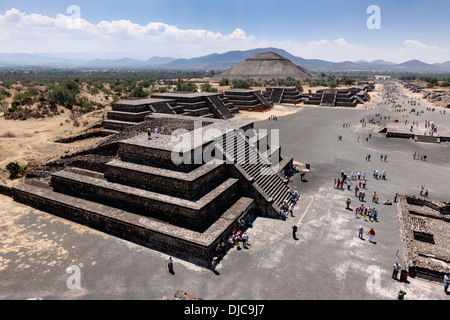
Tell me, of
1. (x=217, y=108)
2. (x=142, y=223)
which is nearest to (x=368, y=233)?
(x=142, y=223)

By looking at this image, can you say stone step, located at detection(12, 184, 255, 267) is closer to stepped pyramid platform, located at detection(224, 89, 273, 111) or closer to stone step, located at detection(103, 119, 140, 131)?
stone step, located at detection(103, 119, 140, 131)

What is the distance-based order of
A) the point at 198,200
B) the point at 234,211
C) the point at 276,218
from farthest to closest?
the point at 276,218
the point at 234,211
the point at 198,200

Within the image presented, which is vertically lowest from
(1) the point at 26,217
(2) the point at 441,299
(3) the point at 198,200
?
(2) the point at 441,299

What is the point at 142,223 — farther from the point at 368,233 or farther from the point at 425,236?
the point at 425,236

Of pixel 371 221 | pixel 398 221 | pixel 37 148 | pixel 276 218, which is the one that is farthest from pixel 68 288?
pixel 37 148

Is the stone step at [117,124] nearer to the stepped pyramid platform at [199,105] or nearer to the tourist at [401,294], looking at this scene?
the stepped pyramid platform at [199,105]

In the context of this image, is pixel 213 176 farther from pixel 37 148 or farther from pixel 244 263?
pixel 37 148
